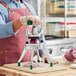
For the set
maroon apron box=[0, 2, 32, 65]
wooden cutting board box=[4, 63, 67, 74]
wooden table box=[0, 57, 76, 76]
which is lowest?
wooden table box=[0, 57, 76, 76]

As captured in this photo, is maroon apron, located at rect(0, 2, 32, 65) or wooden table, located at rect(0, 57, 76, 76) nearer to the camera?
wooden table, located at rect(0, 57, 76, 76)

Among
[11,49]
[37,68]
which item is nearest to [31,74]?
[37,68]

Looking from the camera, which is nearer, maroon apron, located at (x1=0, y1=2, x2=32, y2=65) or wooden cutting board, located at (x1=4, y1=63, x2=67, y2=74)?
wooden cutting board, located at (x1=4, y1=63, x2=67, y2=74)

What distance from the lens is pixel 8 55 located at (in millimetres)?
2309

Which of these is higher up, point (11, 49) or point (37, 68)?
point (11, 49)

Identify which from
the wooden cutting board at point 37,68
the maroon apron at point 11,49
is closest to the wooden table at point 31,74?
the wooden cutting board at point 37,68

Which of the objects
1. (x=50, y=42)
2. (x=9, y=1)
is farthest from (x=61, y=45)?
(x=9, y=1)

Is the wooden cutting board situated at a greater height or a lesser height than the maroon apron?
lesser

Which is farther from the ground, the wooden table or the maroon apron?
the maroon apron

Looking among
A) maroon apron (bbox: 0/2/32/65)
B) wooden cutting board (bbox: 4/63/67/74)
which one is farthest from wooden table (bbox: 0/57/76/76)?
maroon apron (bbox: 0/2/32/65)

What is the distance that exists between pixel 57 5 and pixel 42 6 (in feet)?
0.93

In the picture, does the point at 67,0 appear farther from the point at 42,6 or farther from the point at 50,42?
the point at 50,42

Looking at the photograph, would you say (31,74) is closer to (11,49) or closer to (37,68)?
(37,68)

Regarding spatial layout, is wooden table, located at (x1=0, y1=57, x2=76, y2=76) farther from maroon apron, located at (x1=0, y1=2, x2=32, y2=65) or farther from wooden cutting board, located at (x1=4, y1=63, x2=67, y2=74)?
maroon apron, located at (x1=0, y1=2, x2=32, y2=65)
